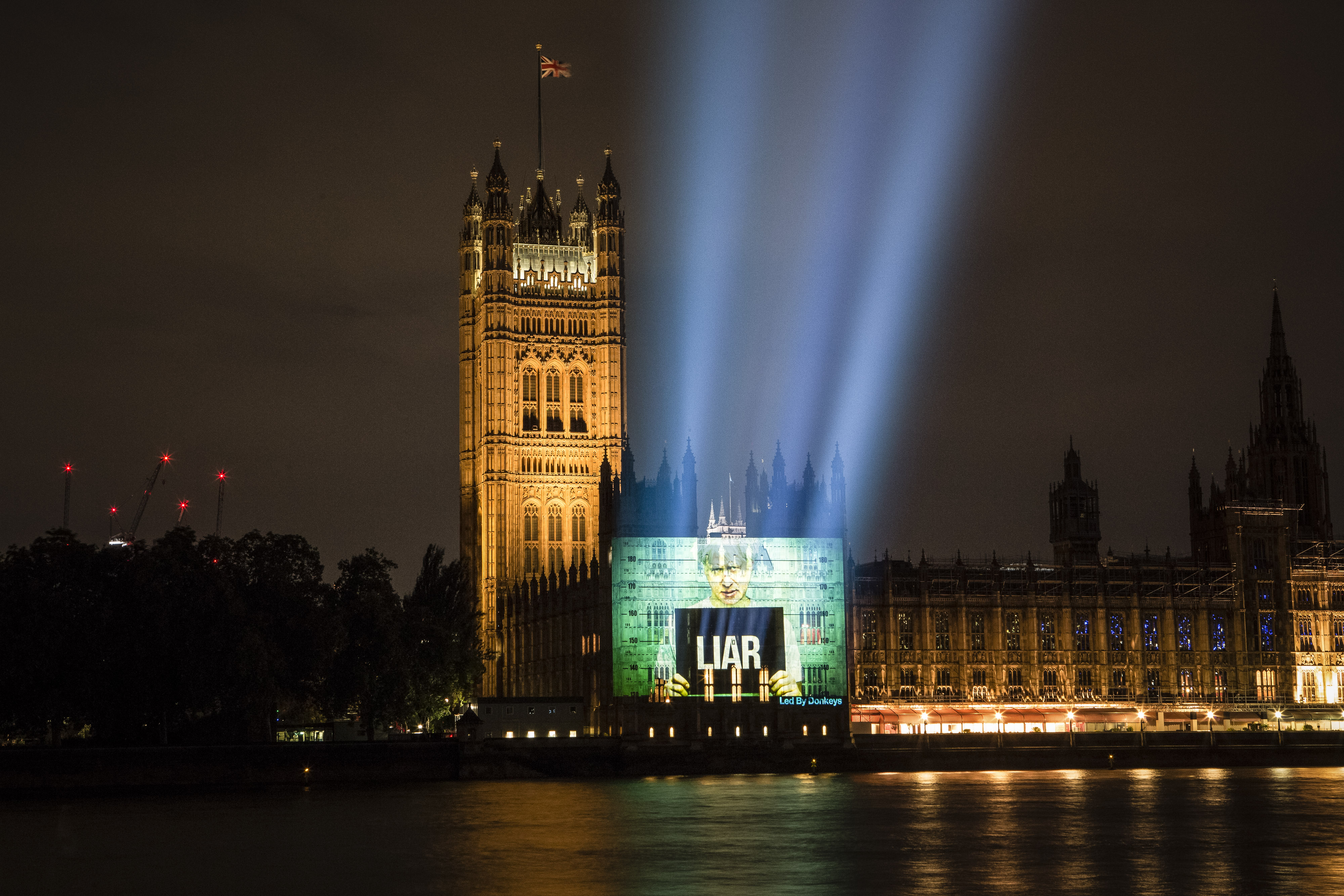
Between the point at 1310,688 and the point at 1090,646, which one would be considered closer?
the point at 1090,646

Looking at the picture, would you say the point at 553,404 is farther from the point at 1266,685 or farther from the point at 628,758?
the point at 628,758

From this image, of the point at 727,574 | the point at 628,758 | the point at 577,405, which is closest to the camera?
the point at 628,758

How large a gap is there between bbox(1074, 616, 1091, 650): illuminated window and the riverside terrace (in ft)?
0.35

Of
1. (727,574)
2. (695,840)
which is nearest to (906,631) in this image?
(727,574)

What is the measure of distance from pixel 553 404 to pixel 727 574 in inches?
1995

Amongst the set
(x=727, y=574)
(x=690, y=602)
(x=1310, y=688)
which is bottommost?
(x=1310, y=688)

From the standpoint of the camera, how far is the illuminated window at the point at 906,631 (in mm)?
131500

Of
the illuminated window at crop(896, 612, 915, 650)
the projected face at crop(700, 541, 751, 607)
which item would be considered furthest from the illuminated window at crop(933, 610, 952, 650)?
the projected face at crop(700, 541, 751, 607)

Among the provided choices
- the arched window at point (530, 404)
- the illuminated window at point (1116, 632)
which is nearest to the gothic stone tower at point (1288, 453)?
the illuminated window at point (1116, 632)

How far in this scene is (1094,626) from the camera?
134750 mm

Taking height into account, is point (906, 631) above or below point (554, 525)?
below

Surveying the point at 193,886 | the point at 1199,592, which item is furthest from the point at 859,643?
the point at 193,886

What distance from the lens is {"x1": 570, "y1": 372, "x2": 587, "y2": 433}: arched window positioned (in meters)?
166

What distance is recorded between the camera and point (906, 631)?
132 m
